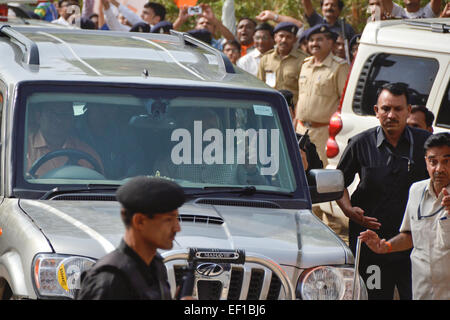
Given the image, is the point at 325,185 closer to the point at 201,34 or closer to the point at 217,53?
the point at 217,53

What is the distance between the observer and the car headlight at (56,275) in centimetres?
477

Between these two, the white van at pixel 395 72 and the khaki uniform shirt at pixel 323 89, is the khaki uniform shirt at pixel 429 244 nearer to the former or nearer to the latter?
the white van at pixel 395 72

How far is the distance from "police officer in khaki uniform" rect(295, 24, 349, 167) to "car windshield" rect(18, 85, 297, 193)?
226 inches

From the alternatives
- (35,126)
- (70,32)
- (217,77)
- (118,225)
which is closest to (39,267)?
(118,225)

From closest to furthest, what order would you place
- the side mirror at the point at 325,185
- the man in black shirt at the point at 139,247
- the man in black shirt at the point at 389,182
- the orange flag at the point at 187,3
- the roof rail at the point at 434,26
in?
1. the man in black shirt at the point at 139,247
2. the side mirror at the point at 325,185
3. the man in black shirt at the point at 389,182
4. the roof rail at the point at 434,26
5. the orange flag at the point at 187,3

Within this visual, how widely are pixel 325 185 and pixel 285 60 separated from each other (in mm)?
7006

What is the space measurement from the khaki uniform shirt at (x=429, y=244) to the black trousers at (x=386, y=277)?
35.3 inches

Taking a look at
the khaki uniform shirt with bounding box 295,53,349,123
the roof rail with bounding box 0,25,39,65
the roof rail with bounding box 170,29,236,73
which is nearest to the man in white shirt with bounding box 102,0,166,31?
the khaki uniform shirt with bounding box 295,53,349,123

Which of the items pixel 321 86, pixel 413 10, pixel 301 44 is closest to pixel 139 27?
pixel 301 44

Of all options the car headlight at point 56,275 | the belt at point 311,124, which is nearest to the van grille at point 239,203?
the car headlight at point 56,275

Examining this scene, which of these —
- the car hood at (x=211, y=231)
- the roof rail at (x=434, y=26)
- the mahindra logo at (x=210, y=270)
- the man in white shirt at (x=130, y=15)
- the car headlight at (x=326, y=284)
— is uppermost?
the roof rail at (x=434, y=26)

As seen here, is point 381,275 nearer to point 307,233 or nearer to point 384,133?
point 384,133

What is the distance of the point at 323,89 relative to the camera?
11953 mm

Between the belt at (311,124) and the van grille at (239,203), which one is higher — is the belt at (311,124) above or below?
below
